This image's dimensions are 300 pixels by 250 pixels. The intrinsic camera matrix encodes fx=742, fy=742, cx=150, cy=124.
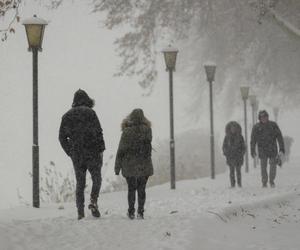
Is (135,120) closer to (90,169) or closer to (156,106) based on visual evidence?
(90,169)

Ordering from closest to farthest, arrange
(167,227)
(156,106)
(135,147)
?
(167,227) → (135,147) → (156,106)

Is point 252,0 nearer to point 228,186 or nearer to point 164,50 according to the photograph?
point 164,50

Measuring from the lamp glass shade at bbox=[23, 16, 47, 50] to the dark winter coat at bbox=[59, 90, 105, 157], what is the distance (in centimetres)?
366

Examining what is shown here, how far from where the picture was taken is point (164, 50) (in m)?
19.2

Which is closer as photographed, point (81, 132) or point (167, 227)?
point (167, 227)

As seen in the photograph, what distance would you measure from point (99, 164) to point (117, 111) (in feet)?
412

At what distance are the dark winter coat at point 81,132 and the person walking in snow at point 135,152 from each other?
1.38ft

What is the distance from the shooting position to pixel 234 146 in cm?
1806

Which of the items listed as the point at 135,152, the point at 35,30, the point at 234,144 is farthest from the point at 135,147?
the point at 234,144

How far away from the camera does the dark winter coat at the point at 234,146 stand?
1800 cm

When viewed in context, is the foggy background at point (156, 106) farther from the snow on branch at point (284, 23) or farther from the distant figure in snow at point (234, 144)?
the distant figure in snow at point (234, 144)

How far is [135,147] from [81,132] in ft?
2.85

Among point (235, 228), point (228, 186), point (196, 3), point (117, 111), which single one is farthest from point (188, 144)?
point (117, 111)

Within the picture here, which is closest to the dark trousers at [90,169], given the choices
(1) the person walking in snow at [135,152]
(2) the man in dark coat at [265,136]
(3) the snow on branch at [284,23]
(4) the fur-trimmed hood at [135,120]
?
(1) the person walking in snow at [135,152]
